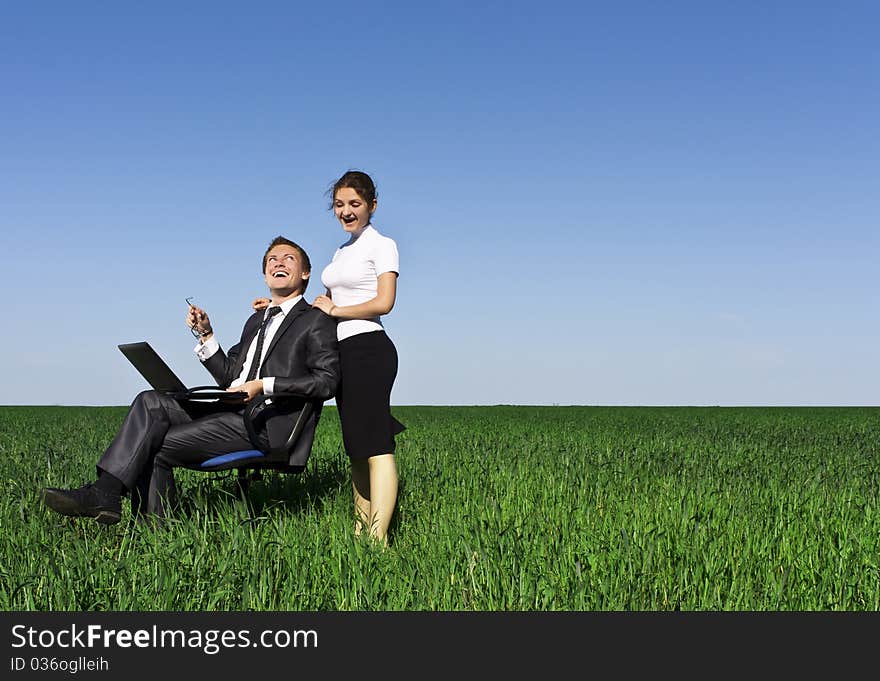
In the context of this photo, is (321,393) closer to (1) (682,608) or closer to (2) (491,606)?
(2) (491,606)

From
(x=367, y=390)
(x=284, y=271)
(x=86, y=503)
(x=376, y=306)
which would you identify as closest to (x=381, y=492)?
(x=367, y=390)

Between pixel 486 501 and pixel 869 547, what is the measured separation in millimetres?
2588

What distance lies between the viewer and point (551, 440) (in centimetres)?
1229

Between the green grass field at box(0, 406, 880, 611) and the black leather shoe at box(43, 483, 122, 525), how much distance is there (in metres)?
0.15

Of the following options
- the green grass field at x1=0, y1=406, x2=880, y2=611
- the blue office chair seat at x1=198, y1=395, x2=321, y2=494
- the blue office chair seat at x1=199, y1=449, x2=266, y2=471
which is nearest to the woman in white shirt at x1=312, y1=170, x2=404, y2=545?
the blue office chair seat at x1=198, y1=395, x2=321, y2=494

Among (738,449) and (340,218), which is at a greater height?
(340,218)

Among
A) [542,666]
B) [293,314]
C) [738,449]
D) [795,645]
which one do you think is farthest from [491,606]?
[738,449]

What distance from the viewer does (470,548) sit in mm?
4227

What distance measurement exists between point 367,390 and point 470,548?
3.71 feet

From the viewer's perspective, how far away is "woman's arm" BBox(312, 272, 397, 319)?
457 cm

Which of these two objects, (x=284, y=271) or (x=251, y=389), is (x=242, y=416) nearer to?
(x=251, y=389)

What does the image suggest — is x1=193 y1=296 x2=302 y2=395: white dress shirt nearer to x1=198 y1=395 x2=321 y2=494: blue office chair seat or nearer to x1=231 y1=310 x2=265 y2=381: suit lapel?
x1=231 y1=310 x2=265 y2=381: suit lapel

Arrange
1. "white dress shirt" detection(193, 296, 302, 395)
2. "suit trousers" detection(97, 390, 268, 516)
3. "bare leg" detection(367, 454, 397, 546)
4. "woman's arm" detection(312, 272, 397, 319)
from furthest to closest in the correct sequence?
"white dress shirt" detection(193, 296, 302, 395)
"bare leg" detection(367, 454, 397, 546)
"suit trousers" detection(97, 390, 268, 516)
"woman's arm" detection(312, 272, 397, 319)

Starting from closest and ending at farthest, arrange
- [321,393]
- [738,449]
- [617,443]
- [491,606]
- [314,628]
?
[314,628]
[491,606]
[321,393]
[738,449]
[617,443]
